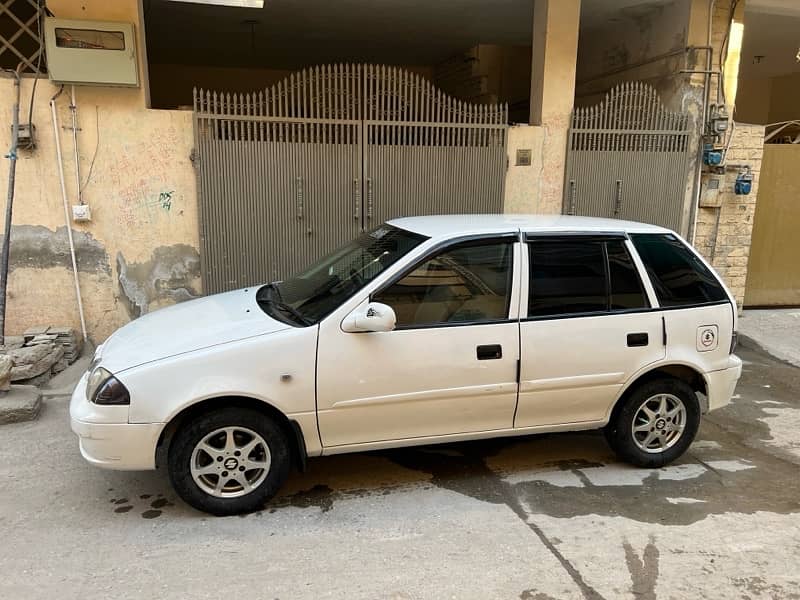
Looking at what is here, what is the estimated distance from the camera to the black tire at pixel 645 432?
421 cm

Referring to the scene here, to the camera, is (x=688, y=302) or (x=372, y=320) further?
(x=688, y=302)

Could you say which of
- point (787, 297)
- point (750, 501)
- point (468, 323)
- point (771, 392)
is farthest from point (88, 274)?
point (787, 297)

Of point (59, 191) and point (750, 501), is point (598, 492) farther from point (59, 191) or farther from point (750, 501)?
point (59, 191)

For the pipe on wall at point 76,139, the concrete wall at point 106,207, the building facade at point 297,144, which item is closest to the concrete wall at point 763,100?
the building facade at point 297,144

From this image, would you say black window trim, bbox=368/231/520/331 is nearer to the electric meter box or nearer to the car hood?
the car hood

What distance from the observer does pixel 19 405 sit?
4887 millimetres

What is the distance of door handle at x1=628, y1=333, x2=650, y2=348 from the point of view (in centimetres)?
407

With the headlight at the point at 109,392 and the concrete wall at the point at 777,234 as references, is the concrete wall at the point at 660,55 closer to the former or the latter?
the concrete wall at the point at 777,234

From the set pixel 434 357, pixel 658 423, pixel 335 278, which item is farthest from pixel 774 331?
pixel 335 278

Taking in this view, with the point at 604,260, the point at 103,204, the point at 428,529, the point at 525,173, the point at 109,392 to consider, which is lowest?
the point at 428,529

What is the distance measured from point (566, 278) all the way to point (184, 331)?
2.45 meters

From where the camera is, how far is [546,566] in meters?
3.19

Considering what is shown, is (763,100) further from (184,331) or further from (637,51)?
(184,331)

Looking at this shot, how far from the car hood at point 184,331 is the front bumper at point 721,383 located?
118 inches
